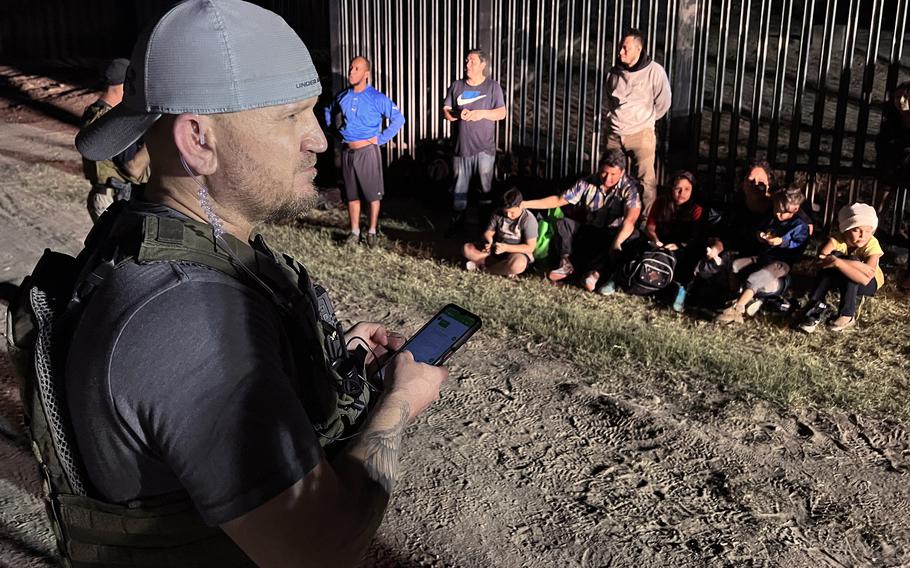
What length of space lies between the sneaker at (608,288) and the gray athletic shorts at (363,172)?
233 centimetres

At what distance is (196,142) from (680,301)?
498cm

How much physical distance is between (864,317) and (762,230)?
85 centimetres

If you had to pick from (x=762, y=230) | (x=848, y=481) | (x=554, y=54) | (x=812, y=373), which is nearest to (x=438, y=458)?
(x=848, y=481)

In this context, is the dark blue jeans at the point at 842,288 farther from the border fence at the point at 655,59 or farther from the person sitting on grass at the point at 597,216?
the person sitting on grass at the point at 597,216

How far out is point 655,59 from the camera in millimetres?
8023

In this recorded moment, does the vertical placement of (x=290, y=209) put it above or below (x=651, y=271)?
above

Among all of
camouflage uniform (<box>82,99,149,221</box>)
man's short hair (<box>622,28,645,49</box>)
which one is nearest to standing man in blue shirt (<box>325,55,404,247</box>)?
man's short hair (<box>622,28,645,49</box>)

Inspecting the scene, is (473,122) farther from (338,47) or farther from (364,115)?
(338,47)

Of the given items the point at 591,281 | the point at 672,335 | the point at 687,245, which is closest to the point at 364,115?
the point at 591,281

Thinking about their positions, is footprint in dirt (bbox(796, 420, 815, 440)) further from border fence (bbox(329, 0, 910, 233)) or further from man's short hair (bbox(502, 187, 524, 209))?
man's short hair (bbox(502, 187, 524, 209))

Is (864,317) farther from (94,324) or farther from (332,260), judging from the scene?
(94,324)

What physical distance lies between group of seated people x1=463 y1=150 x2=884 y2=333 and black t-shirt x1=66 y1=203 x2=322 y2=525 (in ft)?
16.2

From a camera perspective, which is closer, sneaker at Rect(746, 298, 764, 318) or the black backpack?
sneaker at Rect(746, 298, 764, 318)

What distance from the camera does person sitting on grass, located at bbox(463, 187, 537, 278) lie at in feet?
22.1
